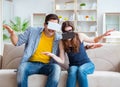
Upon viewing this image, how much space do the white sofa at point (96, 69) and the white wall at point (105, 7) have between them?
5.68 meters

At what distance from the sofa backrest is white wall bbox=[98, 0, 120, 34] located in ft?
18.6

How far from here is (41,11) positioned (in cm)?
895

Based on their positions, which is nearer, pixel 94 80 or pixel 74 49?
pixel 94 80

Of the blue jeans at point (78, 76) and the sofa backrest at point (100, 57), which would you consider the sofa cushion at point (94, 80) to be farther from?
the sofa backrest at point (100, 57)

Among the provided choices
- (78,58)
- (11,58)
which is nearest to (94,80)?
(78,58)

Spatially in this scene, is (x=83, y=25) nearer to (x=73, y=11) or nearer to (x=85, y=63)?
(x=73, y=11)

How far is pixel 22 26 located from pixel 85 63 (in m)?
5.97

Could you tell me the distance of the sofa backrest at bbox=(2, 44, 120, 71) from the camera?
9.97ft

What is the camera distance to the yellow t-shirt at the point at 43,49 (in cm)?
278

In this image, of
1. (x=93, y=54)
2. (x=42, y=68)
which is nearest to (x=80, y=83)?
(x=42, y=68)

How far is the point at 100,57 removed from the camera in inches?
121

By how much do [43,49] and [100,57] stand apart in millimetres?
720

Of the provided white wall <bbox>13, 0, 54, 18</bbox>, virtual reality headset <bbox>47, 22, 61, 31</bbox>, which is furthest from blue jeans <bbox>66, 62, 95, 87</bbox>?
white wall <bbox>13, 0, 54, 18</bbox>

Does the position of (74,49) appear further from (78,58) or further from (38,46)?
(38,46)
